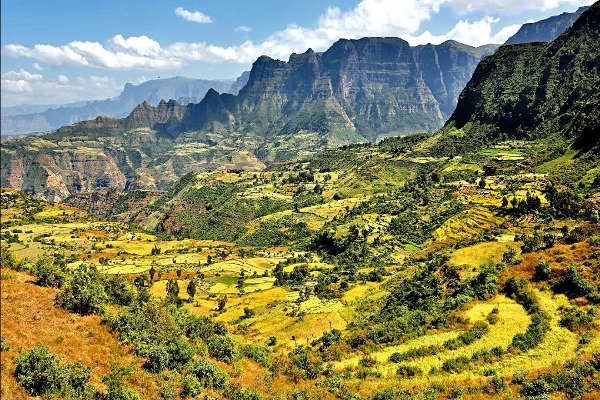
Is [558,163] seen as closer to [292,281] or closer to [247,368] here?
[292,281]

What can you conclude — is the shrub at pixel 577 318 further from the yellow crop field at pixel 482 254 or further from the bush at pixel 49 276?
the bush at pixel 49 276

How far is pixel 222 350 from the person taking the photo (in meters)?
42.7

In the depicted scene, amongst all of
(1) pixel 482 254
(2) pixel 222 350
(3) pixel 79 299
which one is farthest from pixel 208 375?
(1) pixel 482 254

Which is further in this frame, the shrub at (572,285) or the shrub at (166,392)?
the shrub at (572,285)

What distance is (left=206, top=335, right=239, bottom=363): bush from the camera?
42062mm

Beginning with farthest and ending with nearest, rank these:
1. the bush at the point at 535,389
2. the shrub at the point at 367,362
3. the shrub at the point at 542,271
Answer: the shrub at the point at 542,271, the shrub at the point at 367,362, the bush at the point at 535,389

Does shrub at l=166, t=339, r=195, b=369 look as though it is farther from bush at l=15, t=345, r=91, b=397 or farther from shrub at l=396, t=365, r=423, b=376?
shrub at l=396, t=365, r=423, b=376

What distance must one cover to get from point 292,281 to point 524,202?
73456 millimetres

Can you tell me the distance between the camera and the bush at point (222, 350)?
138ft

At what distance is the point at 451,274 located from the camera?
6425 cm

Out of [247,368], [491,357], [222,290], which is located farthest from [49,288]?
[222,290]

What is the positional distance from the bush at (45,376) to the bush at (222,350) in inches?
702

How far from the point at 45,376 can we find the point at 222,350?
2108 cm

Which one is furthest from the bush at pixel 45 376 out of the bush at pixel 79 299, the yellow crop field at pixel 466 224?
the yellow crop field at pixel 466 224
